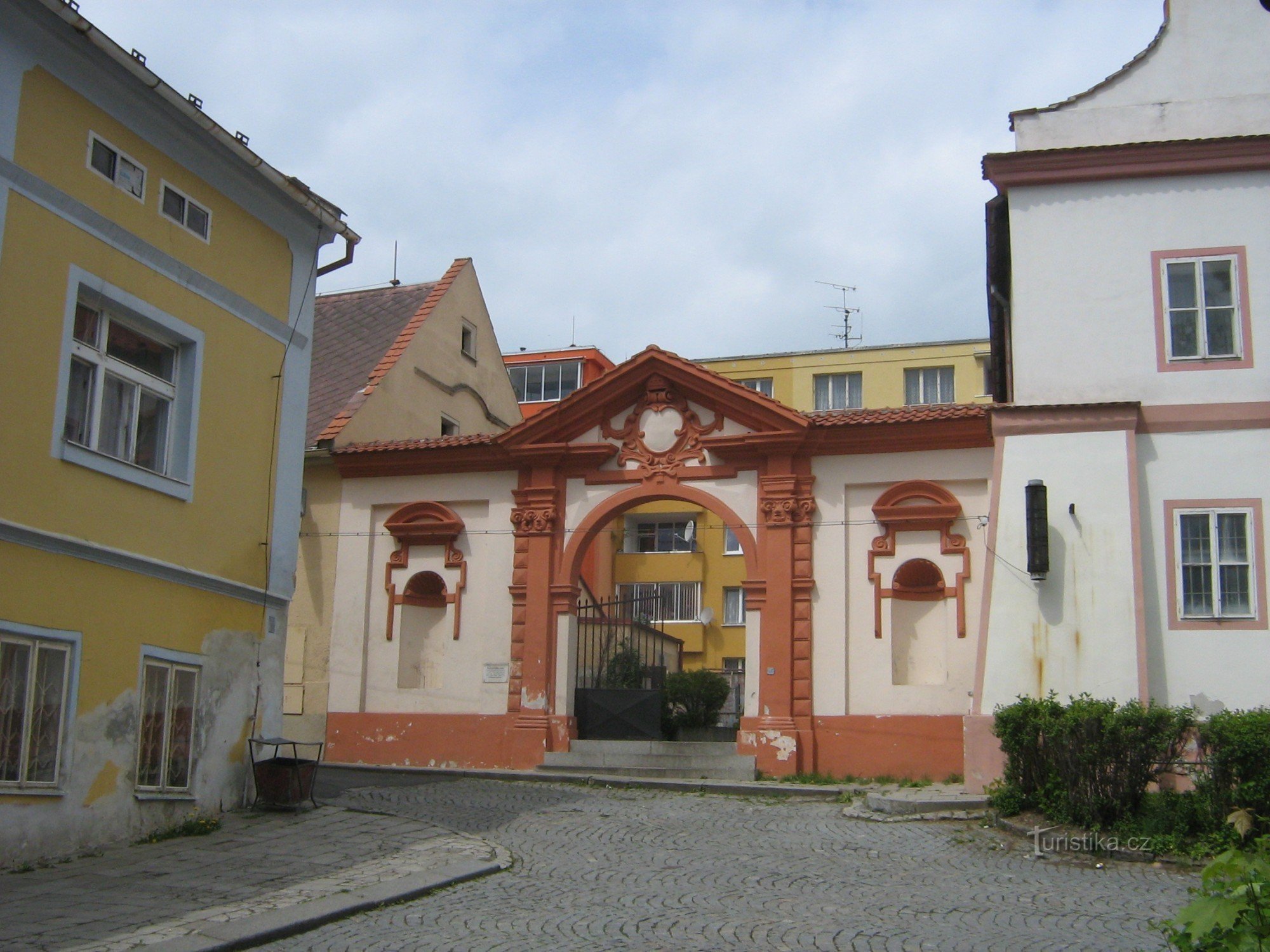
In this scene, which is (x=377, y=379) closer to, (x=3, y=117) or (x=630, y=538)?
(x=3, y=117)

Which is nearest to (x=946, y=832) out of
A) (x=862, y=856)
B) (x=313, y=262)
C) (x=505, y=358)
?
(x=862, y=856)

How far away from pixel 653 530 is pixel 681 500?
18.8 meters

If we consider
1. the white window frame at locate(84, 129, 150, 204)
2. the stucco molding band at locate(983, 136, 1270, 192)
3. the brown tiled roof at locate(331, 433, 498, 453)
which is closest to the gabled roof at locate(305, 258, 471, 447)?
the brown tiled roof at locate(331, 433, 498, 453)

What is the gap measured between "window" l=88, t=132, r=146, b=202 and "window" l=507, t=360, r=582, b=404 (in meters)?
33.6

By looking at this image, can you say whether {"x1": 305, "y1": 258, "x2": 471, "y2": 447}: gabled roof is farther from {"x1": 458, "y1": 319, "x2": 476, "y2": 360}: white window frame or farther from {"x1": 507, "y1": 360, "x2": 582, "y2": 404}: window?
{"x1": 507, "y1": 360, "x2": 582, "y2": 404}: window

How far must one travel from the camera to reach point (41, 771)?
1191cm

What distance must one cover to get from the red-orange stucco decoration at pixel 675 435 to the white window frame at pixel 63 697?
10.6 m

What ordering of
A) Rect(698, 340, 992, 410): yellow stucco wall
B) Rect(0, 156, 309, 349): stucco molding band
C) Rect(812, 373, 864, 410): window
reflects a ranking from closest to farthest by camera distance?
Rect(0, 156, 309, 349): stucco molding band < Rect(698, 340, 992, 410): yellow stucco wall < Rect(812, 373, 864, 410): window

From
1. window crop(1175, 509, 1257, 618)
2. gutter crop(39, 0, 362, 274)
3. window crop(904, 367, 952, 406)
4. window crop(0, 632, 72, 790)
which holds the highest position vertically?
window crop(904, 367, 952, 406)

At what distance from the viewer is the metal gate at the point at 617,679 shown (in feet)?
69.9

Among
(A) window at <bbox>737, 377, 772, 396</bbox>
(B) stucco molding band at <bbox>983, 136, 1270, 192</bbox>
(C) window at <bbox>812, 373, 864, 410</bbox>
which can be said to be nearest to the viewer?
(B) stucco molding band at <bbox>983, 136, 1270, 192</bbox>

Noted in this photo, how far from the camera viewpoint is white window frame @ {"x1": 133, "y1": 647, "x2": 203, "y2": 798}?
13.3 metres

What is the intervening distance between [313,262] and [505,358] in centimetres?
3231

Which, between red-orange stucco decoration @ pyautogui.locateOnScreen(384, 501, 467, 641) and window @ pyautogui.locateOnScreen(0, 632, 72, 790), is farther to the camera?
red-orange stucco decoration @ pyautogui.locateOnScreen(384, 501, 467, 641)
